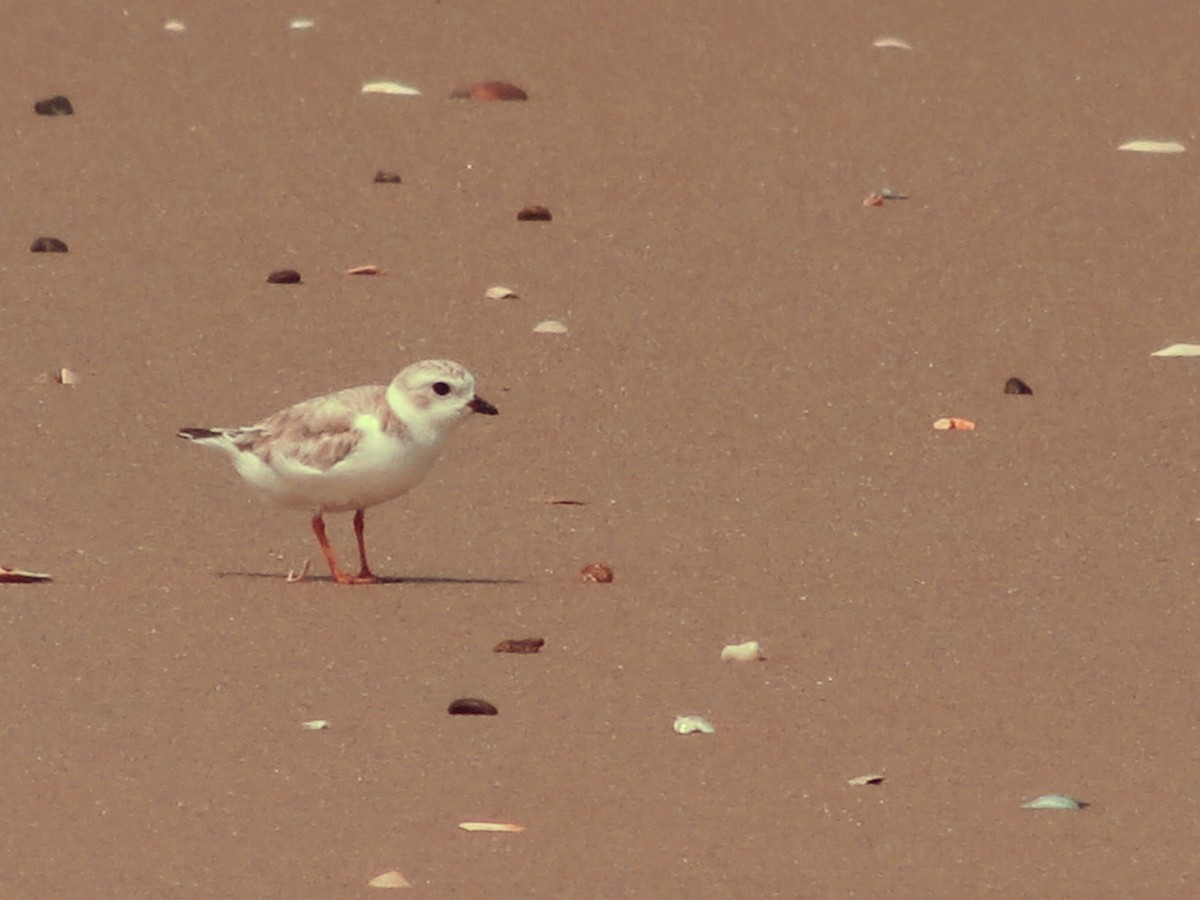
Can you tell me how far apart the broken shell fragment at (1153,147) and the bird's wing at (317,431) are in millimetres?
5922

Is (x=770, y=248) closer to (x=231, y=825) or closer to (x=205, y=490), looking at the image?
(x=205, y=490)

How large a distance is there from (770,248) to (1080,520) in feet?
10.4

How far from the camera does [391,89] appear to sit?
14.0 m

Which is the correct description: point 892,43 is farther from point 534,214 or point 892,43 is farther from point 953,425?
point 953,425

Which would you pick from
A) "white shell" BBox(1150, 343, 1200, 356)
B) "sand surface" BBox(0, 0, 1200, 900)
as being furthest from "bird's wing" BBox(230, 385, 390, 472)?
"white shell" BBox(1150, 343, 1200, 356)

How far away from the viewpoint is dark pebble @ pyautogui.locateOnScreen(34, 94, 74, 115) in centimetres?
1348

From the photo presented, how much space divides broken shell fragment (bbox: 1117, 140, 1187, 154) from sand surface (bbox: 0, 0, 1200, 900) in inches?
5.8

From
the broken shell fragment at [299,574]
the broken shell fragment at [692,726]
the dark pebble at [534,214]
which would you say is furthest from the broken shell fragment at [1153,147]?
the broken shell fragment at [692,726]

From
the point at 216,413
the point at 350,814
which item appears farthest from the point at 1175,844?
the point at 216,413

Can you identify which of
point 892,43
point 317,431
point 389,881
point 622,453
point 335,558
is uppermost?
point 389,881

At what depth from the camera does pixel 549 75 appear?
14.3m

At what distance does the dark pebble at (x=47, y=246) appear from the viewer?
38.0 ft

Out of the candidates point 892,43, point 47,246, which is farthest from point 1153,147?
point 47,246

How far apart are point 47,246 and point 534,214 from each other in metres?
1.97
